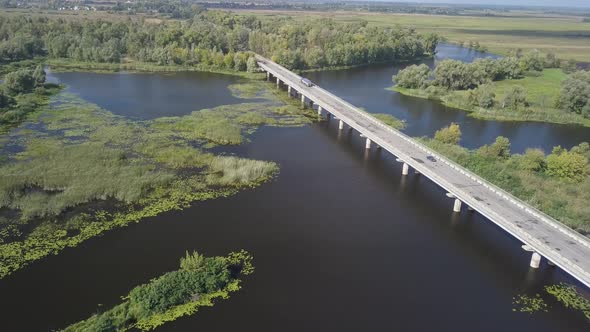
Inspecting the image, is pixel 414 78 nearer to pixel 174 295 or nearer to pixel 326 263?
pixel 326 263

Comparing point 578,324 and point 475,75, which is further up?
point 475,75

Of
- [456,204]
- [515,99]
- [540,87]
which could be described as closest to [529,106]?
[515,99]

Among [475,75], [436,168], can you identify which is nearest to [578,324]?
[436,168]

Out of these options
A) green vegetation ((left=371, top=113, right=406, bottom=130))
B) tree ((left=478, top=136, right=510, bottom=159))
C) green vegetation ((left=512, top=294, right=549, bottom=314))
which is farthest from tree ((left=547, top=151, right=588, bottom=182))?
green vegetation ((left=371, top=113, right=406, bottom=130))

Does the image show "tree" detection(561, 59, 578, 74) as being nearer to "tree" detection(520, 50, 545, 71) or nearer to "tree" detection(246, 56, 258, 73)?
"tree" detection(520, 50, 545, 71)

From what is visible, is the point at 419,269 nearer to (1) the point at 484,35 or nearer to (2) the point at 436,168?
(2) the point at 436,168

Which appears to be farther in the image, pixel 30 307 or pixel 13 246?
pixel 13 246

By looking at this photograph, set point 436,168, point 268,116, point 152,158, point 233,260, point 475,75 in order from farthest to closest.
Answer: point 475,75 < point 268,116 < point 152,158 < point 436,168 < point 233,260
